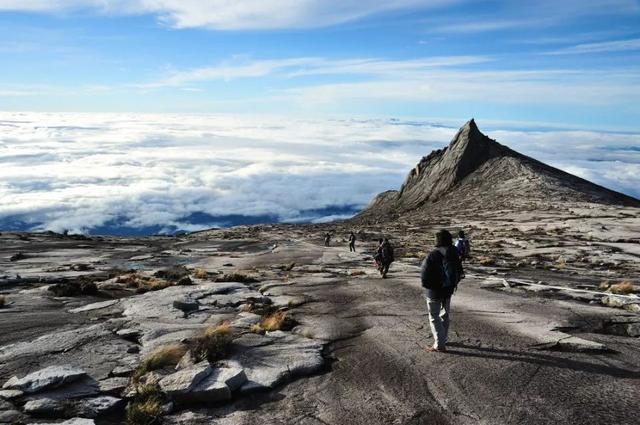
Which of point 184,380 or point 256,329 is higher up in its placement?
point 184,380

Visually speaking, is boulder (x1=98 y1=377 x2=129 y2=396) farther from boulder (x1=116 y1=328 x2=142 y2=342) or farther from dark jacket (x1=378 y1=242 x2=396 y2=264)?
dark jacket (x1=378 y1=242 x2=396 y2=264)

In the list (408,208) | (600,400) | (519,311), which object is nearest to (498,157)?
(408,208)

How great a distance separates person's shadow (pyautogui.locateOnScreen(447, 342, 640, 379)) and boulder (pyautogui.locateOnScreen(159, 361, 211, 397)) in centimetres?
559

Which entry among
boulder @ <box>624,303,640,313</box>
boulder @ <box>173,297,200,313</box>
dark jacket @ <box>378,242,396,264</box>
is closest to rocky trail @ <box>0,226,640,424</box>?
boulder @ <box>173,297,200,313</box>

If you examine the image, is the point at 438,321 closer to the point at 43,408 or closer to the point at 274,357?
the point at 274,357

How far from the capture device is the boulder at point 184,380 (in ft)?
30.2

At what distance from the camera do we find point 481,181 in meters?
99.8

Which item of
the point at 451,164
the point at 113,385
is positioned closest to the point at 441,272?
the point at 113,385

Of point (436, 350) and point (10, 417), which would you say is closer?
point (10, 417)

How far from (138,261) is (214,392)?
130ft

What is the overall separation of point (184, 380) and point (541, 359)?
768 cm

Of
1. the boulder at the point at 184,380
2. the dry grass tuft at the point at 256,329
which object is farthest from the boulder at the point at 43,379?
the dry grass tuft at the point at 256,329

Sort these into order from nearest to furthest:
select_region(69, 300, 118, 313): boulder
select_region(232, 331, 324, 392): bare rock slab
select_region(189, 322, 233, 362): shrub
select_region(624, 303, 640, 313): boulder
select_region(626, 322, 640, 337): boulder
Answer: select_region(232, 331, 324, 392): bare rock slab < select_region(189, 322, 233, 362): shrub < select_region(626, 322, 640, 337): boulder < select_region(624, 303, 640, 313): boulder < select_region(69, 300, 118, 313): boulder

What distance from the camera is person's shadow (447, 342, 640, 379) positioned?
9914 mm
